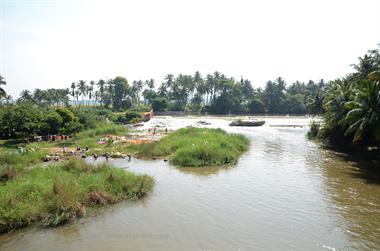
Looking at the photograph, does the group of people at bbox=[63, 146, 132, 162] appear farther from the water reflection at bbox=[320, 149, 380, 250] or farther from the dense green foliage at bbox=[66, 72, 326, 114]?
the dense green foliage at bbox=[66, 72, 326, 114]

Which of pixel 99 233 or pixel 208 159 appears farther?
pixel 208 159

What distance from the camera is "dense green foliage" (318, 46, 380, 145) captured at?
27.4 m

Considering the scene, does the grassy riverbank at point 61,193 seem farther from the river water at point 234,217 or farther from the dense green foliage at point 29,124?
the dense green foliage at point 29,124

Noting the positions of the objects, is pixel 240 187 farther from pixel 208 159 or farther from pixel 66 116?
pixel 66 116

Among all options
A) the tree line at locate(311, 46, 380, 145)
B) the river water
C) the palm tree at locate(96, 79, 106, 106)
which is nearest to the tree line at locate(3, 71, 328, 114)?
the palm tree at locate(96, 79, 106, 106)

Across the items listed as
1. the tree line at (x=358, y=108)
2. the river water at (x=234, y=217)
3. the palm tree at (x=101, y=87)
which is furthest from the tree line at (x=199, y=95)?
the river water at (x=234, y=217)

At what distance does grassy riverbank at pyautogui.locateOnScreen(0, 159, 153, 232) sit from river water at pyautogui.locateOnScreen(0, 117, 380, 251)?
1.90ft

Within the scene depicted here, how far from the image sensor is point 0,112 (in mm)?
41750

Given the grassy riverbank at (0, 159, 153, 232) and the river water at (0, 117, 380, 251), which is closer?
the river water at (0, 117, 380, 251)

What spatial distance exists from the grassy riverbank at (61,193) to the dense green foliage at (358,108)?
61.2ft

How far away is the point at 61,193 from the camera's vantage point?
50.3 ft

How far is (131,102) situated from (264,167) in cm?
9444

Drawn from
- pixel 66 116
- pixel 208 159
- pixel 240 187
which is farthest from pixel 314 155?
pixel 66 116

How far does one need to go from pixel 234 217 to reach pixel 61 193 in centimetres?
801
